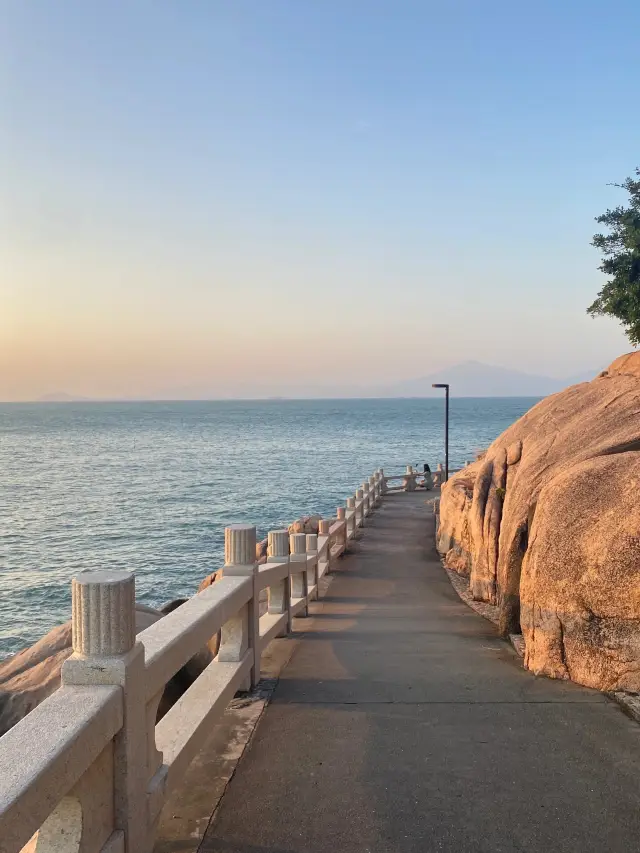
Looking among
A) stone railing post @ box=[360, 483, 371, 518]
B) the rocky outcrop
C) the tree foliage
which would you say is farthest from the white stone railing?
stone railing post @ box=[360, 483, 371, 518]

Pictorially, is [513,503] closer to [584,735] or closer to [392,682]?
[392,682]

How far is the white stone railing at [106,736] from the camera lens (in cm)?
252

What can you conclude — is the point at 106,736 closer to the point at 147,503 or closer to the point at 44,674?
the point at 44,674

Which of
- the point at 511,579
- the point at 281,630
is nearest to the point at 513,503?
the point at 511,579

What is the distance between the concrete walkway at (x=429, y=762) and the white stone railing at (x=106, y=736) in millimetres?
534

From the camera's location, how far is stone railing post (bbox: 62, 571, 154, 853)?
3264 mm

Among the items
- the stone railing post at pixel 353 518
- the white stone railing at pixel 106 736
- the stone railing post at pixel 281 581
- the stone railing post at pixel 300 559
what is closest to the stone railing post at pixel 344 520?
the stone railing post at pixel 353 518

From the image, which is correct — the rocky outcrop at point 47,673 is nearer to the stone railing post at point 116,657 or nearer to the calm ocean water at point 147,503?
the stone railing post at point 116,657

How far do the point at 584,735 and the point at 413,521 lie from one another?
18156 mm

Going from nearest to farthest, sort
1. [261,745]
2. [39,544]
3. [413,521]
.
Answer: [261,745]
[413,521]
[39,544]

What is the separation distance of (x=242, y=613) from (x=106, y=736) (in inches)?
127

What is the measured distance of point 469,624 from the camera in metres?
10.2

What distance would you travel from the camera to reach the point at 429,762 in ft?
16.0

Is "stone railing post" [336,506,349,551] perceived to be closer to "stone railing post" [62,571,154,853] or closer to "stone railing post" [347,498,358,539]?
"stone railing post" [347,498,358,539]
